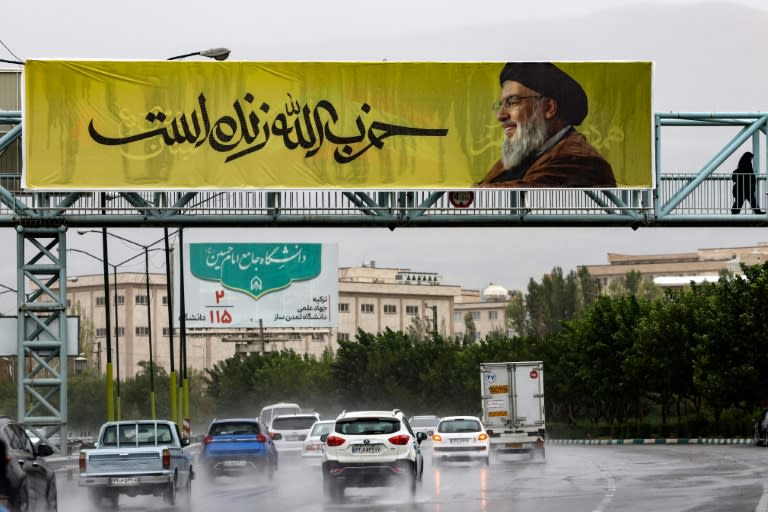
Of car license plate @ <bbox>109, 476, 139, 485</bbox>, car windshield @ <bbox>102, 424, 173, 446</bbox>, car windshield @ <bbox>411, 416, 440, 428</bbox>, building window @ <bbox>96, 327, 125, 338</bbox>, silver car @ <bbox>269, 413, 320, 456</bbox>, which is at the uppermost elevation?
building window @ <bbox>96, 327, 125, 338</bbox>

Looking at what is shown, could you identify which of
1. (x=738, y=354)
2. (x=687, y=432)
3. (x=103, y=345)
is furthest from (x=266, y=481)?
(x=103, y=345)

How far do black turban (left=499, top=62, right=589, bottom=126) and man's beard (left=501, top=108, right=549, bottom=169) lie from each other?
0.50 m

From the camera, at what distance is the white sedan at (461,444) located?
4488 centimetres

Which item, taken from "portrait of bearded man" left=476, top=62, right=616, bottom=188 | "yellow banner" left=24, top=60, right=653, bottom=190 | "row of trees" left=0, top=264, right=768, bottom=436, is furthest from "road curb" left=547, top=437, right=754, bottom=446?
"yellow banner" left=24, top=60, right=653, bottom=190

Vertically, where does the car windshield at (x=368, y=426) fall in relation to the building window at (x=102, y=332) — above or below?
below

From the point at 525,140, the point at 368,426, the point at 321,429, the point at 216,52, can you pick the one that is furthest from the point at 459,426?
the point at 216,52

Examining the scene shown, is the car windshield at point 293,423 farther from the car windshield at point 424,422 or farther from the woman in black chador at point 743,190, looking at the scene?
the woman in black chador at point 743,190

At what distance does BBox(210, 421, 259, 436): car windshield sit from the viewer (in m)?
40.1

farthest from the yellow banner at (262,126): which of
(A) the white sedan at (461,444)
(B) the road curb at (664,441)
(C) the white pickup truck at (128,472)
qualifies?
(B) the road curb at (664,441)

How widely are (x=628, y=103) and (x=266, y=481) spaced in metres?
12.5

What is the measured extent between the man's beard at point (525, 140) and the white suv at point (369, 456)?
332 inches

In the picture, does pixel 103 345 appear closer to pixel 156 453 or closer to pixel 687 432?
pixel 687 432

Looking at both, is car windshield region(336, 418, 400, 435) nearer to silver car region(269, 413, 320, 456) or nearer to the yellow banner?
the yellow banner

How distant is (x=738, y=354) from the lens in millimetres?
71188
